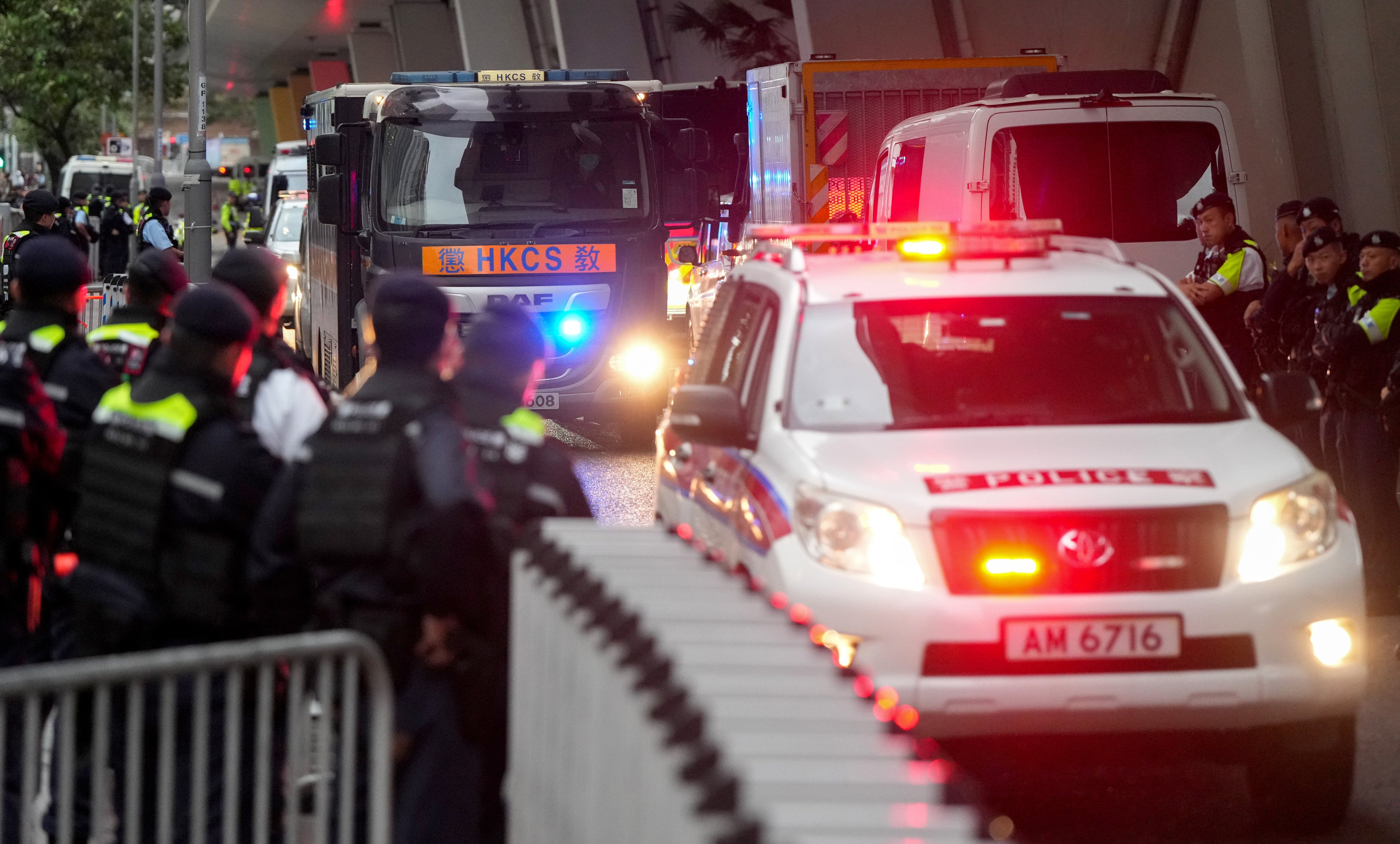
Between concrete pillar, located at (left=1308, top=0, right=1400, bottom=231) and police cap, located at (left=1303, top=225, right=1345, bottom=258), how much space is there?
7.42 metres

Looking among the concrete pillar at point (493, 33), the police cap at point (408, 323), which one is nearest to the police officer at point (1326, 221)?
the police cap at point (408, 323)

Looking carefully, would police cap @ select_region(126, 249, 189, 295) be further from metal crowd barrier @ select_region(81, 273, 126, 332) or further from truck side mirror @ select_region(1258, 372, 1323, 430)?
metal crowd barrier @ select_region(81, 273, 126, 332)

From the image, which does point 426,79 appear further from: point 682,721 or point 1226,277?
point 682,721

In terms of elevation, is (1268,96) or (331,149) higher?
(1268,96)

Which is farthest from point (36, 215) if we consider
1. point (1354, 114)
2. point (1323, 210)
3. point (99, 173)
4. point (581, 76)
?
point (99, 173)

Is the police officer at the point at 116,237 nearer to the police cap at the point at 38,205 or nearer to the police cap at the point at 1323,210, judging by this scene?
the police cap at the point at 38,205

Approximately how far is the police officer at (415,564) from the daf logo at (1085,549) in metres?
1.85

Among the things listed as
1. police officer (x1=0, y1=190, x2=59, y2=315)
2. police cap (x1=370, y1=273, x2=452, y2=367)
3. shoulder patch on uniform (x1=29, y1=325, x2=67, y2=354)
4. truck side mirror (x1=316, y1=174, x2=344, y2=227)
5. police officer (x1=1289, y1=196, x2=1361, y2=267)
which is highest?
police officer (x1=0, y1=190, x2=59, y2=315)

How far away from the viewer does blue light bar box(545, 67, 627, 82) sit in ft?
47.8

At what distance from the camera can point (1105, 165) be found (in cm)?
1144

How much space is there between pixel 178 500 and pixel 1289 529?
3.15 metres

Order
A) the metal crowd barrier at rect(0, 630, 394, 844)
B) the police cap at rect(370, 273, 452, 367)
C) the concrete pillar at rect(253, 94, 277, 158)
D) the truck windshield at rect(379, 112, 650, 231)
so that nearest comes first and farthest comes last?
the metal crowd barrier at rect(0, 630, 394, 844) < the police cap at rect(370, 273, 452, 367) < the truck windshield at rect(379, 112, 650, 231) < the concrete pillar at rect(253, 94, 277, 158)

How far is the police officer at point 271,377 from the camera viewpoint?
509 centimetres

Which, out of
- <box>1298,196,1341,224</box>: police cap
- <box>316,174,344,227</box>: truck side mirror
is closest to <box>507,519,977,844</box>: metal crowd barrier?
<box>1298,196,1341,224</box>: police cap
